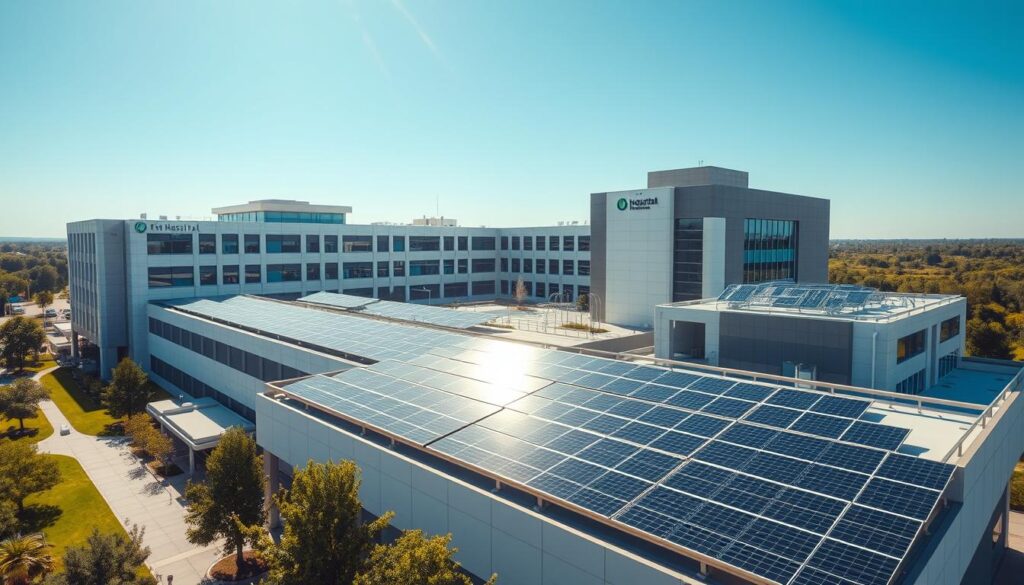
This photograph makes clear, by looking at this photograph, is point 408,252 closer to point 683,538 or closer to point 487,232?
point 487,232

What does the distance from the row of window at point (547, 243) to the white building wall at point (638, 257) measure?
26459mm

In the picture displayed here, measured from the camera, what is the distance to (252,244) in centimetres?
6575

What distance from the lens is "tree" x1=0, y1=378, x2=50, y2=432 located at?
43.8 metres

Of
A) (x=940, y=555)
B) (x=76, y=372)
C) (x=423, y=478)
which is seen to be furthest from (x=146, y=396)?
(x=940, y=555)

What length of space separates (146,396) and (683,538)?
145ft

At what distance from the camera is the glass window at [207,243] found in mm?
61562

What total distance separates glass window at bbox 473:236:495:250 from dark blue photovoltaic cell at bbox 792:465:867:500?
251 ft

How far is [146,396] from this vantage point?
44.3 metres

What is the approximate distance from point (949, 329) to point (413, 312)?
110 ft

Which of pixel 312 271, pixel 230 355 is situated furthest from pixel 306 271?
pixel 230 355

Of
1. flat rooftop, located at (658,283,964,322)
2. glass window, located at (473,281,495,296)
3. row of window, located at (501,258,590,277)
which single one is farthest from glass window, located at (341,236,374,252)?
flat rooftop, located at (658,283,964,322)

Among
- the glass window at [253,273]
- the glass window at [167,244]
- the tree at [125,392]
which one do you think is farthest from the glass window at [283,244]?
the tree at [125,392]

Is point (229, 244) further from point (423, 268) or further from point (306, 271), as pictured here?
point (423, 268)

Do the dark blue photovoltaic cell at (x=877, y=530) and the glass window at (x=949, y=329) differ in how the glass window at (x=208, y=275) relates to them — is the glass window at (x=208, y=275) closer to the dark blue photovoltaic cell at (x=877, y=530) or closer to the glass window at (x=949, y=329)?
the glass window at (x=949, y=329)
